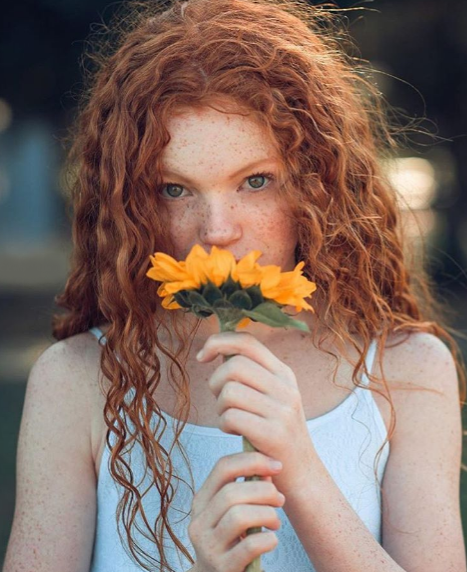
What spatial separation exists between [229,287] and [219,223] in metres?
0.34

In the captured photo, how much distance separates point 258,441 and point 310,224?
0.47 meters

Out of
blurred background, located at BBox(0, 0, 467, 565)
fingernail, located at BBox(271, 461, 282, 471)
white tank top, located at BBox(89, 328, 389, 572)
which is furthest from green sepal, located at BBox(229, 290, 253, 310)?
blurred background, located at BBox(0, 0, 467, 565)

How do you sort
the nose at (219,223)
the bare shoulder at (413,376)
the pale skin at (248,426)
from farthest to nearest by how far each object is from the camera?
the bare shoulder at (413,376) < the nose at (219,223) < the pale skin at (248,426)

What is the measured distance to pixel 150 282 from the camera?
1663mm

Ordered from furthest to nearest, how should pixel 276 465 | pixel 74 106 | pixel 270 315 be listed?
pixel 74 106 → pixel 276 465 → pixel 270 315

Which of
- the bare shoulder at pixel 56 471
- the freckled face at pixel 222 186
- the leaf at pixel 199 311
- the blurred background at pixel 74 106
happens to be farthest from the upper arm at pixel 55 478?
the blurred background at pixel 74 106

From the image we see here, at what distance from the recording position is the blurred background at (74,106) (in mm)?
6234

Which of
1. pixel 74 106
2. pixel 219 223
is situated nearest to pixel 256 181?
pixel 219 223

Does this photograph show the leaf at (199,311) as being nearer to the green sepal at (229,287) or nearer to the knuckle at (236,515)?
the green sepal at (229,287)

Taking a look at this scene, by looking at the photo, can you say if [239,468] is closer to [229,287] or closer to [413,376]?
[229,287]

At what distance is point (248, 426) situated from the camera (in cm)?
123

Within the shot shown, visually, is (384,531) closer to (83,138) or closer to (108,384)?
(108,384)

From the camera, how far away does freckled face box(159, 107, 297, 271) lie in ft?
4.98

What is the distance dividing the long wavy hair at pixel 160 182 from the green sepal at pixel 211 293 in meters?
0.43
